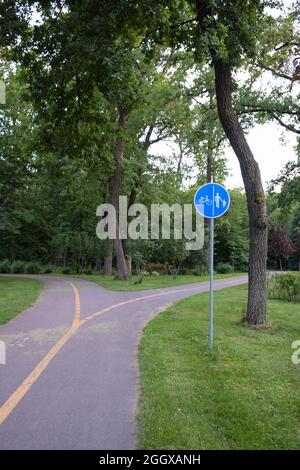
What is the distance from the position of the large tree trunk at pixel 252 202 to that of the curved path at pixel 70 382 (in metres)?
3.15

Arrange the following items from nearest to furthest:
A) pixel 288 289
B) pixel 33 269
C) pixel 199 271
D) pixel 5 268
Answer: pixel 288 289 → pixel 199 271 → pixel 33 269 → pixel 5 268

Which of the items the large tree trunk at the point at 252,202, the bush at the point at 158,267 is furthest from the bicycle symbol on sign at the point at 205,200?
the bush at the point at 158,267

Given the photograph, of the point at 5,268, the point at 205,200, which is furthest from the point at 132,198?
the point at 205,200

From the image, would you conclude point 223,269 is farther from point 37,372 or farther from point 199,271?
point 37,372

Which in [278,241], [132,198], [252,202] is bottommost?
[252,202]

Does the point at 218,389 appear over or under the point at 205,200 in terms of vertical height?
under

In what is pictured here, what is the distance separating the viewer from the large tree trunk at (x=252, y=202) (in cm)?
1138

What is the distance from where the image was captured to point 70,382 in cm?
623

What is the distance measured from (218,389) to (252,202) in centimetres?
662

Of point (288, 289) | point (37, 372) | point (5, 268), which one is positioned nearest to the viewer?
point (37, 372)
